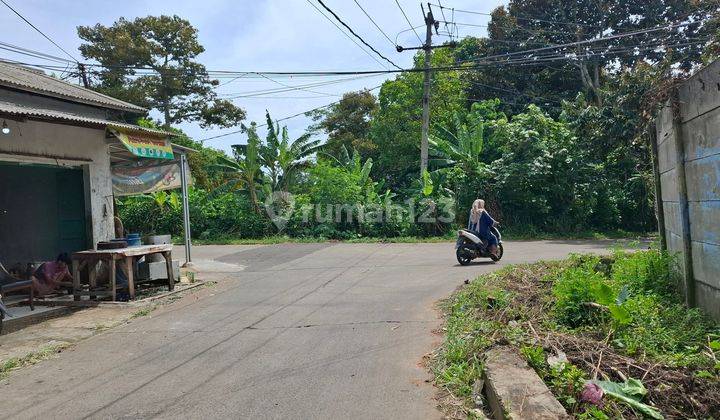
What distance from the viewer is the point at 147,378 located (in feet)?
18.1

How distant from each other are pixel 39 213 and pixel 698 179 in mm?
12632

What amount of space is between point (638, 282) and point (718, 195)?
2349mm

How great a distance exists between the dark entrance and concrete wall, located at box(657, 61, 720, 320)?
11.0 meters

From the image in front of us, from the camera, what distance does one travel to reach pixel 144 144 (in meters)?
10.8

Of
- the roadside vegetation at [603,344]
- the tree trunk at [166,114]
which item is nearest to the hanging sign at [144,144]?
the roadside vegetation at [603,344]

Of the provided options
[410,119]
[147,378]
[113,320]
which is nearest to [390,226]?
[410,119]

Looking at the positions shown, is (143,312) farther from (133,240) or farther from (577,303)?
(577,303)

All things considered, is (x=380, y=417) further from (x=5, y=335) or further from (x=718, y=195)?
(x=5, y=335)

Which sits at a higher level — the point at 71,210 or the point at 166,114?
the point at 166,114

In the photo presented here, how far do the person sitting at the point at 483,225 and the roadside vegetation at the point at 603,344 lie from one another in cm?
525

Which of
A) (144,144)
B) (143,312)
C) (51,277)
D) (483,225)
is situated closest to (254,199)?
(144,144)

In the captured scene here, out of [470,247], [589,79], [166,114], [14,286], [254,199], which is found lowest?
[470,247]

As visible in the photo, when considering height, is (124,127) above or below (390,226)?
above

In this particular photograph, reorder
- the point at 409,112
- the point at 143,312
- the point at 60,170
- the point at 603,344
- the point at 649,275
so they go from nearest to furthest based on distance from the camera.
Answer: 1. the point at 603,344
2. the point at 649,275
3. the point at 143,312
4. the point at 60,170
5. the point at 409,112
